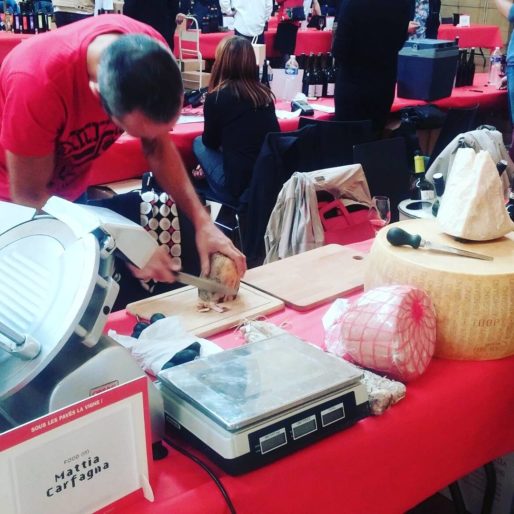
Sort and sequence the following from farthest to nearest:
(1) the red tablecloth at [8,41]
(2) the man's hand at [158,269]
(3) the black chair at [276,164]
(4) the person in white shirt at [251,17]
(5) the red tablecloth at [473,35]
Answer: (5) the red tablecloth at [473,35] < (4) the person in white shirt at [251,17] < (1) the red tablecloth at [8,41] < (3) the black chair at [276,164] < (2) the man's hand at [158,269]

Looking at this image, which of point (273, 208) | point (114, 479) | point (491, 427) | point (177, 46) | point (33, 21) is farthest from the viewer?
point (177, 46)

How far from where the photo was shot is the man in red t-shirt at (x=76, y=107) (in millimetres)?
1103

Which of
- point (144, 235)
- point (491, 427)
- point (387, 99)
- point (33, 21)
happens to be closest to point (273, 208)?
point (387, 99)

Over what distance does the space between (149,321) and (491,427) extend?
690 mm

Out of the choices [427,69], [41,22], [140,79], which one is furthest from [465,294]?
[41,22]

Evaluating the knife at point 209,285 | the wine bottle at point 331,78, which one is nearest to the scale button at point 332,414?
the knife at point 209,285

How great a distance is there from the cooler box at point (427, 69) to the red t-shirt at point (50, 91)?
2.82 m

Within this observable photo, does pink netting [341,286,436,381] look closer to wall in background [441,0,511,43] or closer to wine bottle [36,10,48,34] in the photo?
wine bottle [36,10,48,34]

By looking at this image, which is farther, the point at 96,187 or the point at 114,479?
the point at 96,187

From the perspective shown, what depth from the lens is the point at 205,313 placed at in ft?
4.57

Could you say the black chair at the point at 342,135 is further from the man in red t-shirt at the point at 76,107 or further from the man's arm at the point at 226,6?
the man's arm at the point at 226,6

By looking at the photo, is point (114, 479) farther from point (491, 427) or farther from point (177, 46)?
point (177, 46)

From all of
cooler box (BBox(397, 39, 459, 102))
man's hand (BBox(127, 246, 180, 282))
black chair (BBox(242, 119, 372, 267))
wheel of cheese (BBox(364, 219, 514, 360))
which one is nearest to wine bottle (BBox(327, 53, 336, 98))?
cooler box (BBox(397, 39, 459, 102))

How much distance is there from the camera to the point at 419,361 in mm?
1145
